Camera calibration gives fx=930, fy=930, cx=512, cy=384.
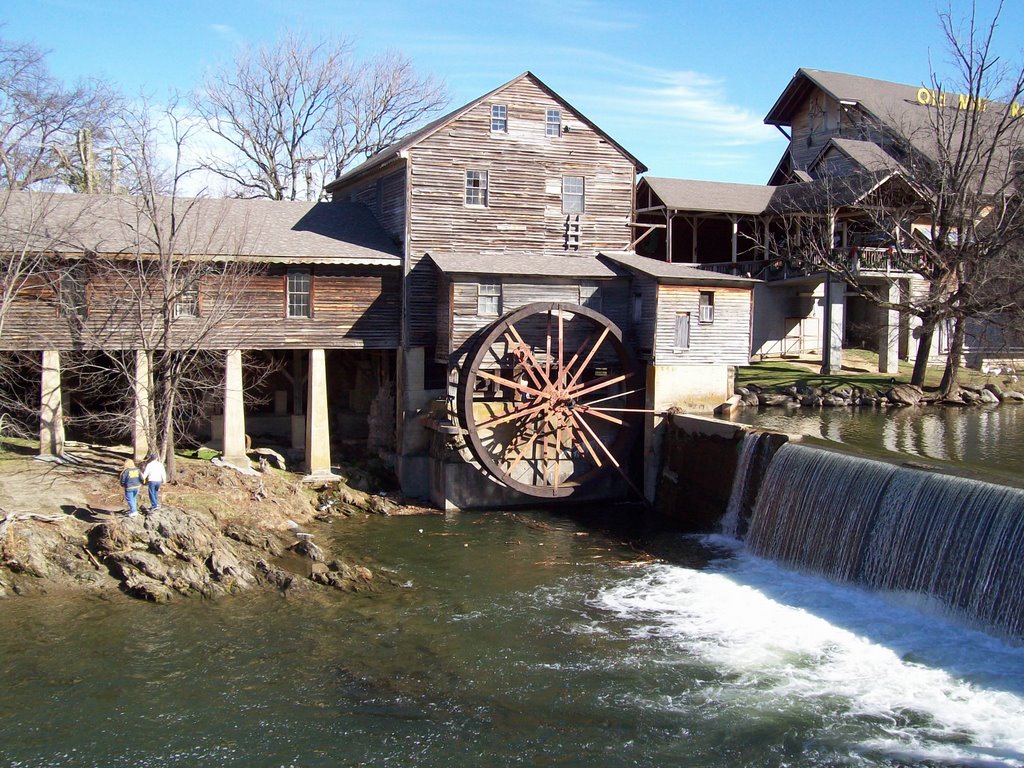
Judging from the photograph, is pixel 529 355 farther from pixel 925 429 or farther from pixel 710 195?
pixel 710 195

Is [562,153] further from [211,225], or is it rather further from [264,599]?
[264,599]

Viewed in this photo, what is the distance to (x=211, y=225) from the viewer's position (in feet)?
72.3

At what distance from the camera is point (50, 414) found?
1959 cm

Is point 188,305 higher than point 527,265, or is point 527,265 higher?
point 527,265

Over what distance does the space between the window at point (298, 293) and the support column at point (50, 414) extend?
17.1ft

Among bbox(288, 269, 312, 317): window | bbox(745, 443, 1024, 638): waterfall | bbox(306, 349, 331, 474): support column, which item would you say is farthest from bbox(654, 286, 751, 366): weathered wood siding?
bbox(288, 269, 312, 317): window

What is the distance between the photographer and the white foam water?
10578 mm

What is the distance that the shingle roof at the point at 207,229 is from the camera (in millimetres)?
19984

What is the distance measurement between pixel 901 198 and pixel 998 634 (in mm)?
22005

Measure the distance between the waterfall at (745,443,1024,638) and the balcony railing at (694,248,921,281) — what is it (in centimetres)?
1223

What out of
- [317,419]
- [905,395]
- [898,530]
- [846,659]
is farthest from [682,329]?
[846,659]

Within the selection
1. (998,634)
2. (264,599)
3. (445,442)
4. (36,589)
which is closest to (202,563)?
(264,599)

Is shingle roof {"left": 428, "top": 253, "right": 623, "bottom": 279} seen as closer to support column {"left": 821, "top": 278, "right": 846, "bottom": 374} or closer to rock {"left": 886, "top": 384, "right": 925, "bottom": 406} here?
rock {"left": 886, "top": 384, "right": 925, "bottom": 406}

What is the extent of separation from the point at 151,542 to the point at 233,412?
5.56 meters
